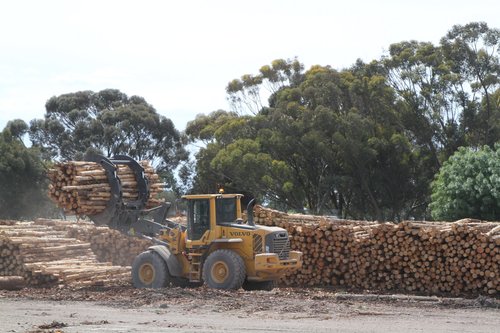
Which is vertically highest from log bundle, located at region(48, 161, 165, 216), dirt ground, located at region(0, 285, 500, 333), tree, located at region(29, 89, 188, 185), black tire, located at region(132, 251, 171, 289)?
tree, located at region(29, 89, 188, 185)

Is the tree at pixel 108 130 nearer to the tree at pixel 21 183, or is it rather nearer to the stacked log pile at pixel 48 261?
the tree at pixel 21 183

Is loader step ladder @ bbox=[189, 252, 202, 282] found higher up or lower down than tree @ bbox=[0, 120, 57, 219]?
lower down

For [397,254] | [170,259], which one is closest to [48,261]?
[170,259]

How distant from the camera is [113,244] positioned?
26703 mm

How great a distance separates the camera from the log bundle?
64.1 feet

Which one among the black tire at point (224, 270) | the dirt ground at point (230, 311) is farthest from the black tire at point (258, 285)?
the black tire at point (224, 270)

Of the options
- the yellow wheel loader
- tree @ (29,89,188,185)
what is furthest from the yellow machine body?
tree @ (29,89,188,185)

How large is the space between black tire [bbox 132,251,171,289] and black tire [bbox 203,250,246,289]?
0.96m

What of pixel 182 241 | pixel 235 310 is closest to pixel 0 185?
pixel 182 241

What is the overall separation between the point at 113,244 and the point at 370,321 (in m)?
13.1

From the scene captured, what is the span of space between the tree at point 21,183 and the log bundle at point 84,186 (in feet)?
119

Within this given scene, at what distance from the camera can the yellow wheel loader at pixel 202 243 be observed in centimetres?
1973

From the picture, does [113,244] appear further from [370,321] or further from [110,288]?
[370,321]

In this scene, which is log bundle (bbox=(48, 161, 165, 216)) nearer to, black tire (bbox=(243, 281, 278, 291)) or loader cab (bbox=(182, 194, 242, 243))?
loader cab (bbox=(182, 194, 242, 243))
